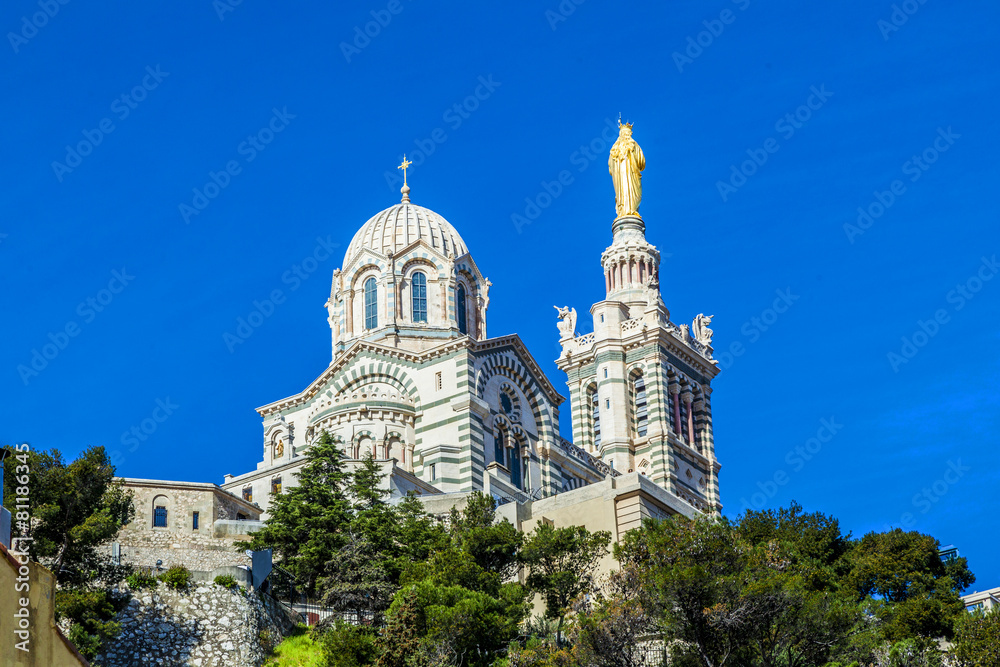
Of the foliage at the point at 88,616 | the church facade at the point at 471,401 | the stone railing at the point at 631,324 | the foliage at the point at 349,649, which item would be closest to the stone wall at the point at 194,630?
the foliage at the point at 88,616

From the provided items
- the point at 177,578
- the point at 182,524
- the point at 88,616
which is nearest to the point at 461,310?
the point at 182,524

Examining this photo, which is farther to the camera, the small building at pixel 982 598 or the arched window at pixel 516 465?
the arched window at pixel 516 465

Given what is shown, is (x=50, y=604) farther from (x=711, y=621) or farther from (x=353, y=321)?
(x=353, y=321)

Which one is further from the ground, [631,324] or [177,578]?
[631,324]

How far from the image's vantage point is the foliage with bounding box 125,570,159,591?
124 feet

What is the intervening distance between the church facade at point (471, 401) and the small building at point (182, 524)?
353 cm

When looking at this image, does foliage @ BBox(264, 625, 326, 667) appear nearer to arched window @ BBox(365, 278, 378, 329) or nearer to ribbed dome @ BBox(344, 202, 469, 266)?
arched window @ BBox(365, 278, 378, 329)

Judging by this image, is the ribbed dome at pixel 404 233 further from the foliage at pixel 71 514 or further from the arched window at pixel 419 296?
the foliage at pixel 71 514

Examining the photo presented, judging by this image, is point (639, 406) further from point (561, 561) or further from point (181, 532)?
point (561, 561)

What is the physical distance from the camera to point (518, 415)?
5825 centimetres

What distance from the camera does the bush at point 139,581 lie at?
37719 mm

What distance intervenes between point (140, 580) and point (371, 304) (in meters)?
25.1

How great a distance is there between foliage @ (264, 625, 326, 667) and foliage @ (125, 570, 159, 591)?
3.58 m

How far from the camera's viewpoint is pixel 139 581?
37906mm
